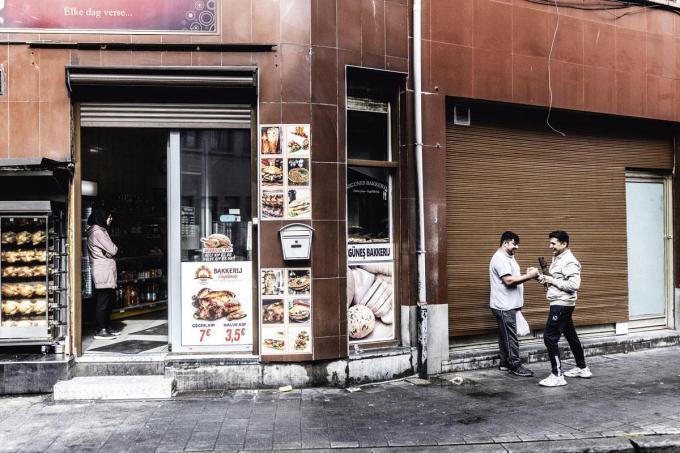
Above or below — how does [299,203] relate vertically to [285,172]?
below

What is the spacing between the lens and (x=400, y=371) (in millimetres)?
8383

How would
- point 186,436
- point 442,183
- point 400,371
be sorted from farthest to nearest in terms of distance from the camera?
point 442,183 → point 400,371 → point 186,436

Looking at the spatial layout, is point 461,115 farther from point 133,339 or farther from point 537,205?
point 133,339

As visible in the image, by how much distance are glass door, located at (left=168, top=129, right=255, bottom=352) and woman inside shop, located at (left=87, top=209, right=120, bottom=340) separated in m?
1.94

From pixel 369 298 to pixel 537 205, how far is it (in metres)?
3.52

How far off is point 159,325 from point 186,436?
5008 mm

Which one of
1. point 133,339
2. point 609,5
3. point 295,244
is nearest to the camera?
point 295,244

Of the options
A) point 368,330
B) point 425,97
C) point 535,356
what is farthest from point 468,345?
point 425,97

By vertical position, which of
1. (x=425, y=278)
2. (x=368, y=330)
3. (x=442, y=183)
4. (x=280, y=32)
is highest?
(x=280, y=32)

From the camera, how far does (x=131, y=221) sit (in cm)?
1241

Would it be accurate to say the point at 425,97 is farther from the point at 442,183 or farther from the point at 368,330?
the point at 368,330

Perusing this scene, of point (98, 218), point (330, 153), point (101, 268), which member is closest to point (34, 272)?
point (101, 268)

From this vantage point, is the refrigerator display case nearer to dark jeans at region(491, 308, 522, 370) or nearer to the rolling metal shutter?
the rolling metal shutter

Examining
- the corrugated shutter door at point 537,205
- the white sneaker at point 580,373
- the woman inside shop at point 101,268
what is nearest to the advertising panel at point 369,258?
the corrugated shutter door at point 537,205
